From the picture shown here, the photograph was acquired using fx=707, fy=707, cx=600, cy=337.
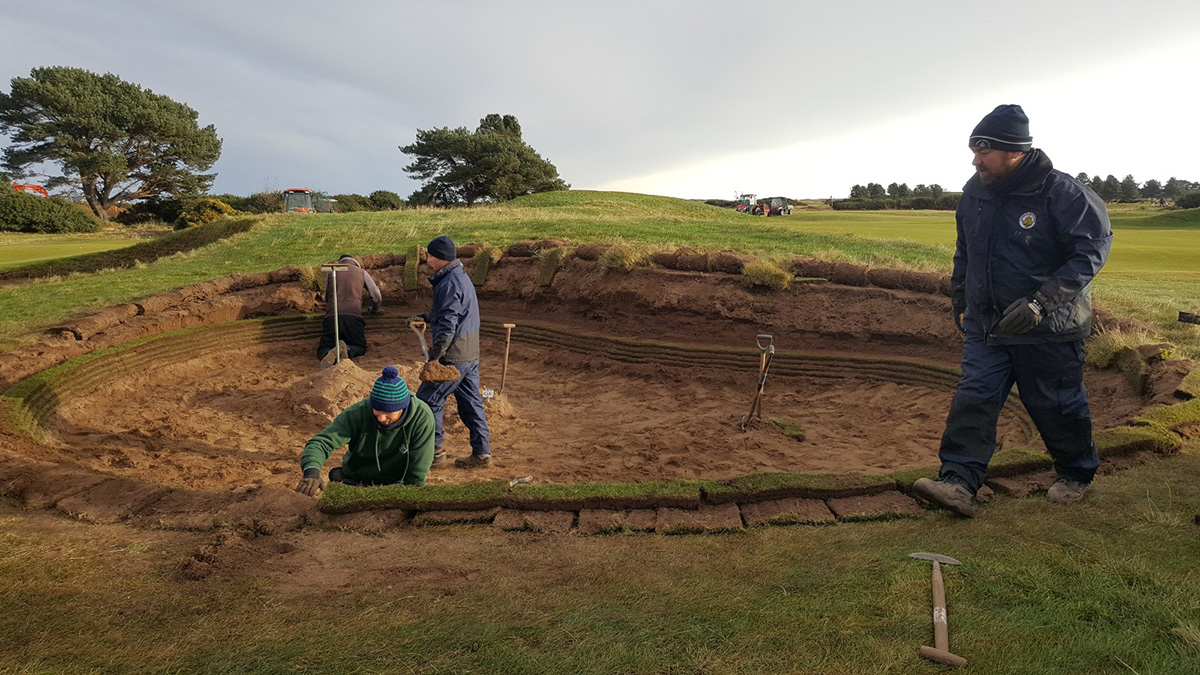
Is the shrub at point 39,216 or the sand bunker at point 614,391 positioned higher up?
the shrub at point 39,216

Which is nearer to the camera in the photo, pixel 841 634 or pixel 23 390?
pixel 841 634

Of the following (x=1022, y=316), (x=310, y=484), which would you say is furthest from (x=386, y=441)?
(x=1022, y=316)

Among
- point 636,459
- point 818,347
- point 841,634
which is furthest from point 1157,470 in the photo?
point 818,347

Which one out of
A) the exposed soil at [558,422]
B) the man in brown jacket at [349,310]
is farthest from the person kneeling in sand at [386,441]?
the man in brown jacket at [349,310]

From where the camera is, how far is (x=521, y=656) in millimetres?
2600

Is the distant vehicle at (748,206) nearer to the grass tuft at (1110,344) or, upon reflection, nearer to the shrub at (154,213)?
the shrub at (154,213)

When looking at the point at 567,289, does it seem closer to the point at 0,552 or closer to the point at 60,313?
the point at 60,313

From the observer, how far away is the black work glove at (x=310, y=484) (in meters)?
4.77

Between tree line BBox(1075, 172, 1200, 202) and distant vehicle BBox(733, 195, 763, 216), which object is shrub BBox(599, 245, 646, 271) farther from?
tree line BBox(1075, 172, 1200, 202)

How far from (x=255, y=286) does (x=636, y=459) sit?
9.17 metres

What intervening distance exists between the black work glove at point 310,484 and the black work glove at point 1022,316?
4.40m

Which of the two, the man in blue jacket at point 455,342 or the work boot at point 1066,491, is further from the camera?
the man in blue jacket at point 455,342

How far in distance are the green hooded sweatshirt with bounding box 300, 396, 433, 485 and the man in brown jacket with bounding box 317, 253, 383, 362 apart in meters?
5.83

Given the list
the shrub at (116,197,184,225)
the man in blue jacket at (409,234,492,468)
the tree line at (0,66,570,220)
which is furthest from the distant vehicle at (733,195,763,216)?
the man in blue jacket at (409,234,492,468)
